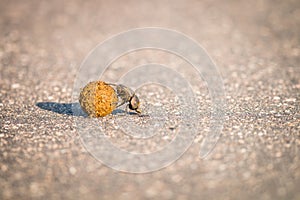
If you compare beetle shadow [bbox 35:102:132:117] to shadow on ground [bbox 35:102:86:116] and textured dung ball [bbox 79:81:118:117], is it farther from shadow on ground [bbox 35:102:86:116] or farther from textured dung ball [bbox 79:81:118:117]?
textured dung ball [bbox 79:81:118:117]

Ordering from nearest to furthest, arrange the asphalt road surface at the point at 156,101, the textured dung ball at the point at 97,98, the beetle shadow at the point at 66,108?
the asphalt road surface at the point at 156,101
the textured dung ball at the point at 97,98
the beetle shadow at the point at 66,108

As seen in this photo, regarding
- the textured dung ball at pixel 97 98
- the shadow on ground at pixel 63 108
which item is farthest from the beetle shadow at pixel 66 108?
the textured dung ball at pixel 97 98

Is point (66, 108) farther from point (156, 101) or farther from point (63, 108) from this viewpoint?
point (156, 101)

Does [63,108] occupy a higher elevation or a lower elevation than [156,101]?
lower

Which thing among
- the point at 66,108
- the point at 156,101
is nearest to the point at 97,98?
the point at 66,108

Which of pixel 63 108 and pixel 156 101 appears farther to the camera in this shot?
pixel 156 101

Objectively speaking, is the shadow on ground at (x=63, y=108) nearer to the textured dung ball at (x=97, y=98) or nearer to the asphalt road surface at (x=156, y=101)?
the asphalt road surface at (x=156, y=101)

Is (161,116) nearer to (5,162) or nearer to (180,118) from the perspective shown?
(180,118)
